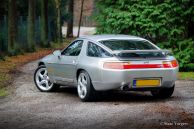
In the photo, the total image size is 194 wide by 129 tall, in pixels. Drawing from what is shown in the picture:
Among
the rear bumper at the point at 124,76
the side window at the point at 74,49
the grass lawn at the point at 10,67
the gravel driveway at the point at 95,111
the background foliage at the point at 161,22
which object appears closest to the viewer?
the gravel driveway at the point at 95,111

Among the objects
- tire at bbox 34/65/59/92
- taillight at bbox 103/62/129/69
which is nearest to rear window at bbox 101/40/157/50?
taillight at bbox 103/62/129/69

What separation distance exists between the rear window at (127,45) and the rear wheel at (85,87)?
85cm

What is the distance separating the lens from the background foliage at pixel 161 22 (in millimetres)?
19547

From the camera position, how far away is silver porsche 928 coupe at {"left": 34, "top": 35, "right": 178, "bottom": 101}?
1127 centimetres

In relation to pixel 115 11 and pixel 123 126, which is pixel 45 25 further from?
pixel 123 126

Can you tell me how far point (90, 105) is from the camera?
11266 mm

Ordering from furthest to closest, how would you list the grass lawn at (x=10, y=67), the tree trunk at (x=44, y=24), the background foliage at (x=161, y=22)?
1. the tree trunk at (x=44, y=24)
2. the background foliage at (x=161, y=22)
3. the grass lawn at (x=10, y=67)

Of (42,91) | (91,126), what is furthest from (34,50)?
(91,126)

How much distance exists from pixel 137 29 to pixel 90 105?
9.72m

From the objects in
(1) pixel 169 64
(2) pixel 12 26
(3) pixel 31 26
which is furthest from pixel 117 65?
(3) pixel 31 26

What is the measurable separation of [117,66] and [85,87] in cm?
101

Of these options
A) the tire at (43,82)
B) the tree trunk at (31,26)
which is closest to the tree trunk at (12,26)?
the tree trunk at (31,26)

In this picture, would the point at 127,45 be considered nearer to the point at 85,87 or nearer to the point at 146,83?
the point at 146,83

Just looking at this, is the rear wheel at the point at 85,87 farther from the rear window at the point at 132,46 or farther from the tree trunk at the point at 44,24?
the tree trunk at the point at 44,24
